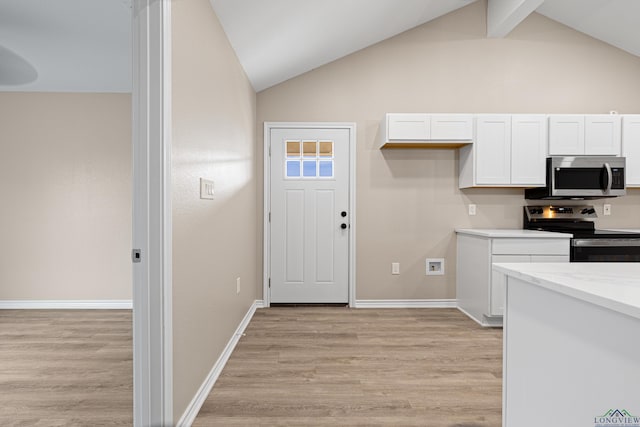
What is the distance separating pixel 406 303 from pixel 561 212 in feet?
6.27

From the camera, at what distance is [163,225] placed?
4.73 feet

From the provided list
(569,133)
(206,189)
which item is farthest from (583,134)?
(206,189)

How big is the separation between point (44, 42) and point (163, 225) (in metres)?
2.40

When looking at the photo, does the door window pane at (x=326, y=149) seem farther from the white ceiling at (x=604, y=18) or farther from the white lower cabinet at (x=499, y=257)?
the white ceiling at (x=604, y=18)

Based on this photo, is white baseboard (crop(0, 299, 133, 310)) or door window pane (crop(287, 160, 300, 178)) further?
door window pane (crop(287, 160, 300, 178))

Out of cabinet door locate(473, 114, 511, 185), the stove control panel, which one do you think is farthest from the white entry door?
the stove control panel

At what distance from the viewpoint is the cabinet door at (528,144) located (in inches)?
132

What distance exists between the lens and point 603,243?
3033 millimetres

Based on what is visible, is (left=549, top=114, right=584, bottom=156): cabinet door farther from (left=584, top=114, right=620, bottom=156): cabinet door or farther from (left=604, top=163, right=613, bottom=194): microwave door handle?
(left=604, top=163, right=613, bottom=194): microwave door handle

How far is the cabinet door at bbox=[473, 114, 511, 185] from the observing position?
3.35 meters

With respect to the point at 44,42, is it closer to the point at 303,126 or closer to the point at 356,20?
the point at 303,126

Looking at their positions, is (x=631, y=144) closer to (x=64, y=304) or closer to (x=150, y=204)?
(x=150, y=204)

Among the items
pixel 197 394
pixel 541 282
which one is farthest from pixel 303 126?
pixel 541 282

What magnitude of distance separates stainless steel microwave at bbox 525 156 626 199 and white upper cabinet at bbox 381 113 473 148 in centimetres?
89
